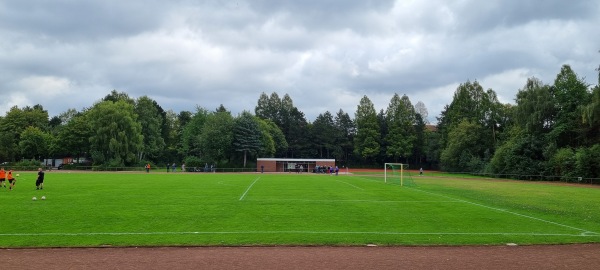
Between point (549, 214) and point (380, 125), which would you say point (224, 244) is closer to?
point (549, 214)

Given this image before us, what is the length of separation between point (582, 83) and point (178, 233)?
6809 cm

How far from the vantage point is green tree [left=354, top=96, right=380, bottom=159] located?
10776 centimetres

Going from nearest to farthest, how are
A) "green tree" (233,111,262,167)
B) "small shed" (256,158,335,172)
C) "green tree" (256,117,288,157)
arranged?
"small shed" (256,158,335,172) → "green tree" (233,111,262,167) → "green tree" (256,117,288,157)

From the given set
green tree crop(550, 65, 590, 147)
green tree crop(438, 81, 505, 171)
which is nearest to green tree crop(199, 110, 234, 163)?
green tree crop(438, 81, 505, 171)

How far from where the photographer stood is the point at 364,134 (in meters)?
109

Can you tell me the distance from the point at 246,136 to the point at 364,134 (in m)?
31.1

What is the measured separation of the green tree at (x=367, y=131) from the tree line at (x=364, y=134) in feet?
0.82

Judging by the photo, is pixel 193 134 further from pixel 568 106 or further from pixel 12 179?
pixel 12 179

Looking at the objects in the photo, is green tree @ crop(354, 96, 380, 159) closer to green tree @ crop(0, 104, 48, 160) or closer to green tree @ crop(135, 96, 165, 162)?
green tree @ crop(135, 96, 165, 162)

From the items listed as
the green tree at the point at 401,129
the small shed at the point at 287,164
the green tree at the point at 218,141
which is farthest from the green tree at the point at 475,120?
the green tree at the point at 218,141

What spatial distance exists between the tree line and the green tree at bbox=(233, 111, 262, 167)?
205mm

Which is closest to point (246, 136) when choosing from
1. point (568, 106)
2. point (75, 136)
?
point (75, 136)

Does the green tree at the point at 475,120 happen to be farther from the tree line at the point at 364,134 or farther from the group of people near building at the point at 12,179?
the group of people near building at the point at 12,179

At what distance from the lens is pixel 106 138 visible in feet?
276
